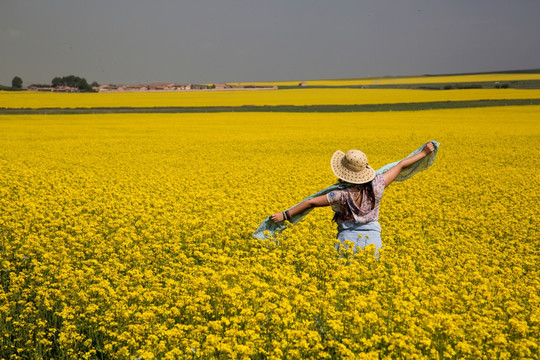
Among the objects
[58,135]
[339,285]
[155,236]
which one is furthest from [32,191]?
[58,135]

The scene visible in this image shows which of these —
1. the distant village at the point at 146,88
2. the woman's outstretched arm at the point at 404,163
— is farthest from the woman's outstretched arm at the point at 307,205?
the distant village at the point at 146,88

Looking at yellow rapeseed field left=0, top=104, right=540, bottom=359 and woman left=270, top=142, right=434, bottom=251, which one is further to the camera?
woman left=270, top=142, right=434, bottom=251

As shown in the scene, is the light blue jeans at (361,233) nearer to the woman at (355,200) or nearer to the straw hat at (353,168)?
the woman at (355,200)

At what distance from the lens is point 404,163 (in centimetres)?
645

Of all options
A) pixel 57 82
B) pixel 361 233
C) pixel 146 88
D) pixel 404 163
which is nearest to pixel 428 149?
pixel 404 163

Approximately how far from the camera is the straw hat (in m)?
5.71

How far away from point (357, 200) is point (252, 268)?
1.41m

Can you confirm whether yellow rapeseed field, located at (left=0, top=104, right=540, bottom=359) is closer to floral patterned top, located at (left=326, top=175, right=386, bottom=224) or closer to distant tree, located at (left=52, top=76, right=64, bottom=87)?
floral patterned top, located at (left=326, top=175, right=386, bottom=224)

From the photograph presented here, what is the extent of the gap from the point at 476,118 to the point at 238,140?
1910cm

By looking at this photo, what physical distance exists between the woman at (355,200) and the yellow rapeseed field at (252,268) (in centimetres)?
28

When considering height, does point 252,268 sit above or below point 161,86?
below

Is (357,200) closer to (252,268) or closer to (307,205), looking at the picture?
(307,205)

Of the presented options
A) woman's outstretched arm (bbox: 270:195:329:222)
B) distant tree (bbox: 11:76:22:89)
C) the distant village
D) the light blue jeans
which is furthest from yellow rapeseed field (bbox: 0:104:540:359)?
distant tree (bbox: 11:76:22:89)

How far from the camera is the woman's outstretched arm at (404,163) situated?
621 centimetres
